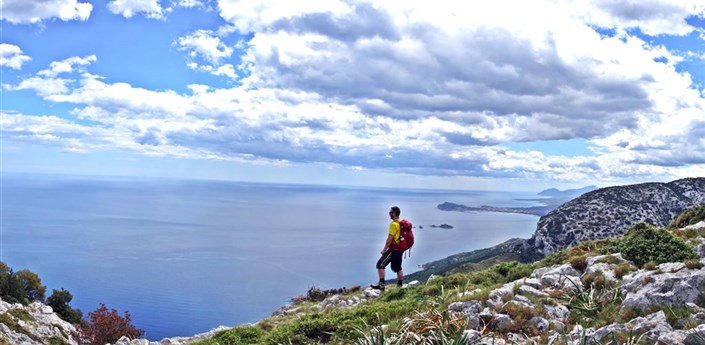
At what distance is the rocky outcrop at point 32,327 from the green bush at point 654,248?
79.3 ft

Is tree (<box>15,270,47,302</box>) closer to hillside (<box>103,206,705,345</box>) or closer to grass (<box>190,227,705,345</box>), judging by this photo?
grass (<box>190,227,705,345</box>)

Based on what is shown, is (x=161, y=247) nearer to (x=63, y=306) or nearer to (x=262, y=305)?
(x=262, y=305)

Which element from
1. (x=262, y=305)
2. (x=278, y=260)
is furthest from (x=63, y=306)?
(x=278, y=260)

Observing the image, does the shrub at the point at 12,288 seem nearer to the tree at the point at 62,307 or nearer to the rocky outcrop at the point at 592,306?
the tree at the point at 62,307

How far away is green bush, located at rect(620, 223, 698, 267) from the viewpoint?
39.7 ft

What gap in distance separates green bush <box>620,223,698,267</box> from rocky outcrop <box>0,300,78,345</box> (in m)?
24.2

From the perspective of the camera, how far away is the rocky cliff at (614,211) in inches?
4892

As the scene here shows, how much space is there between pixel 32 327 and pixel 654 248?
95.3 feet

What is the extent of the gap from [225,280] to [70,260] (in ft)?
200

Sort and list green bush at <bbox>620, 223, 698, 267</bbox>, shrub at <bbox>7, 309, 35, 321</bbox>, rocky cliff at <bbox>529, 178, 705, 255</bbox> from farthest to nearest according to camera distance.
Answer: rocky cliff at <bbox>529, 178, 705, 255</bbox>
shrub at <bbox>7, 309, 35, 321</bbox>
green bush at <bbox>620, 223, 698, 267</bbox>

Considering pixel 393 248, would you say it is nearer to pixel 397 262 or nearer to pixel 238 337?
pixel 397 262

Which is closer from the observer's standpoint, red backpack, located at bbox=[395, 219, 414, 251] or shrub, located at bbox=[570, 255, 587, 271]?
shrub, located at bbox=[570, 255, 587, 271]

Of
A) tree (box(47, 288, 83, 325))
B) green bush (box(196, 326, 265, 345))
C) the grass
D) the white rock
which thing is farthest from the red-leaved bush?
the white rock

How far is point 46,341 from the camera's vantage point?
25578 mm
